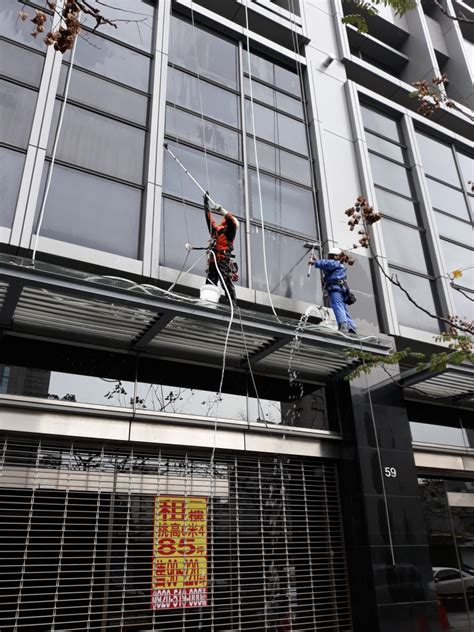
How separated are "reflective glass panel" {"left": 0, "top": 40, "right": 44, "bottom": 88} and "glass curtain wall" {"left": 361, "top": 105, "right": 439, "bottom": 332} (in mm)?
8307

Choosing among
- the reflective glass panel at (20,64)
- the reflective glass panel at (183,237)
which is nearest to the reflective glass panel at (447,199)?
the reflective glass panel at (183,237)

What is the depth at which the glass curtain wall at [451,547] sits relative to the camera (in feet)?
33.7

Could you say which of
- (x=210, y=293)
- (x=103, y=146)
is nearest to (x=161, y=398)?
(x=210, y=293)

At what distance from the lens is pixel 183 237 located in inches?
404

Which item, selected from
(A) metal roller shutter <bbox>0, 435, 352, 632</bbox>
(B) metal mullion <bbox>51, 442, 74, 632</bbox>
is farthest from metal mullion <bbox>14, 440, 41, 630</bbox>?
(B) metal mullion <bbox>51, 442, 74, 632</bbox>

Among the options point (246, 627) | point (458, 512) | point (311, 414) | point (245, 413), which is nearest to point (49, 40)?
point (245, 413)

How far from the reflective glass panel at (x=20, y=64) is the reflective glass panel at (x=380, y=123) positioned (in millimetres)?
8759

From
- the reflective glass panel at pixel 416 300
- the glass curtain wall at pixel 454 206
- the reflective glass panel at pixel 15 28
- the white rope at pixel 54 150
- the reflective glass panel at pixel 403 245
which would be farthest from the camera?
the glass curtain wall at pixel 454 206

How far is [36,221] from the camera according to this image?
8.78 meters

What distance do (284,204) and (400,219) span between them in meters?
3.57

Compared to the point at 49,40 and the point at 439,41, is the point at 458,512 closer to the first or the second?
the point at 49,40

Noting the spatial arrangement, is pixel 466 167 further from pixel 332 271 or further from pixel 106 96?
pixel 106 96

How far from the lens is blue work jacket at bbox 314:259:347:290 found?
1044 centimetres

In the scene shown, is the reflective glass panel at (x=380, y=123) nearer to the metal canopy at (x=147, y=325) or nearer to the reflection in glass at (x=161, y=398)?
the metal canopy at (x=147, y=325)
